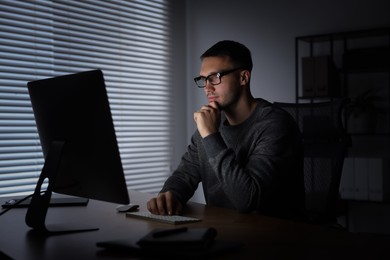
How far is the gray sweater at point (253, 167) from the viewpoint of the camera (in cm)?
150

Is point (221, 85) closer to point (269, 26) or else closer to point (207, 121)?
point (207, 121)

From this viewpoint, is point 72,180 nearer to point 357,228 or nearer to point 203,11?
point 357,228

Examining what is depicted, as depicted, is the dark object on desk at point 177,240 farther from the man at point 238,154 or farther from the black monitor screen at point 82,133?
the man at point 238,154

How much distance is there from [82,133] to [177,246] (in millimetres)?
441

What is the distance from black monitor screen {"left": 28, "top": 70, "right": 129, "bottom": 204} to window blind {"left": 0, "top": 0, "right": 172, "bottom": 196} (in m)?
1.50

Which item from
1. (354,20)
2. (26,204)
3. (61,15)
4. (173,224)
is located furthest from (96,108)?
(354,20)

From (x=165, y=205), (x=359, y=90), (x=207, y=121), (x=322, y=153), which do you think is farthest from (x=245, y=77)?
(x=359, y=90)

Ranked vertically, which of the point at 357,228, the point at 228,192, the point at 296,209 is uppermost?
the point at 228,192

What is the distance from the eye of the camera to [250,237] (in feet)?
3.71

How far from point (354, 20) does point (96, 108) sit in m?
2.88

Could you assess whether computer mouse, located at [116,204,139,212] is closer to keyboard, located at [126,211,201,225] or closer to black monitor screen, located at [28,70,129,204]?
keyboard, located at [126,211,201,225]

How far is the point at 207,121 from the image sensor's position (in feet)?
5.62

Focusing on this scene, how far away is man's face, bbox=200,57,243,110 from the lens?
74.3 inches

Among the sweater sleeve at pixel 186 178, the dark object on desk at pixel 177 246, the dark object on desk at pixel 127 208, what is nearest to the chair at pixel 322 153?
the sweater sleeve at pixel 186 178
